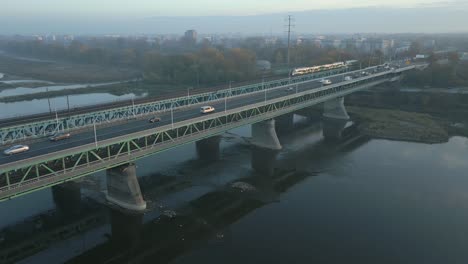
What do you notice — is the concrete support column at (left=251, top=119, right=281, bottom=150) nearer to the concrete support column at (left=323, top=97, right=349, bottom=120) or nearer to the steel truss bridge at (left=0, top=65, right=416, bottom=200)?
the steel truss bridge at (left=0, top=65, right=416, bottom=200)

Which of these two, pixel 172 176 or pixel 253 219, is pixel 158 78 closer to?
pixel 172 176

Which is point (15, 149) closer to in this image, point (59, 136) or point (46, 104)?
point (59, 136)

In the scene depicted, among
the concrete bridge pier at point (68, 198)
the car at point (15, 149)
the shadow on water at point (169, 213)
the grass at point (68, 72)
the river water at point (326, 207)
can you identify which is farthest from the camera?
the grass at point (68, 72)

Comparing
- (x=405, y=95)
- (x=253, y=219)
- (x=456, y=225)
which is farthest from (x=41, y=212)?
(x=405, y=95)

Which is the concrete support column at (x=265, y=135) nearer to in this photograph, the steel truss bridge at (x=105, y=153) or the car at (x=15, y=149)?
the steel truss bridge at (x=105, y=153)

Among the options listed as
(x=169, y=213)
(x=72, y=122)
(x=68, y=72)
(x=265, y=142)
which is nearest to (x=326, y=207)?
(x=169, y=213)

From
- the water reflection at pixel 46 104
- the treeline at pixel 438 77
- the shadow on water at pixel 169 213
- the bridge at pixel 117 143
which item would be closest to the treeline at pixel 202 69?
the water reflection at pixel 46 104
